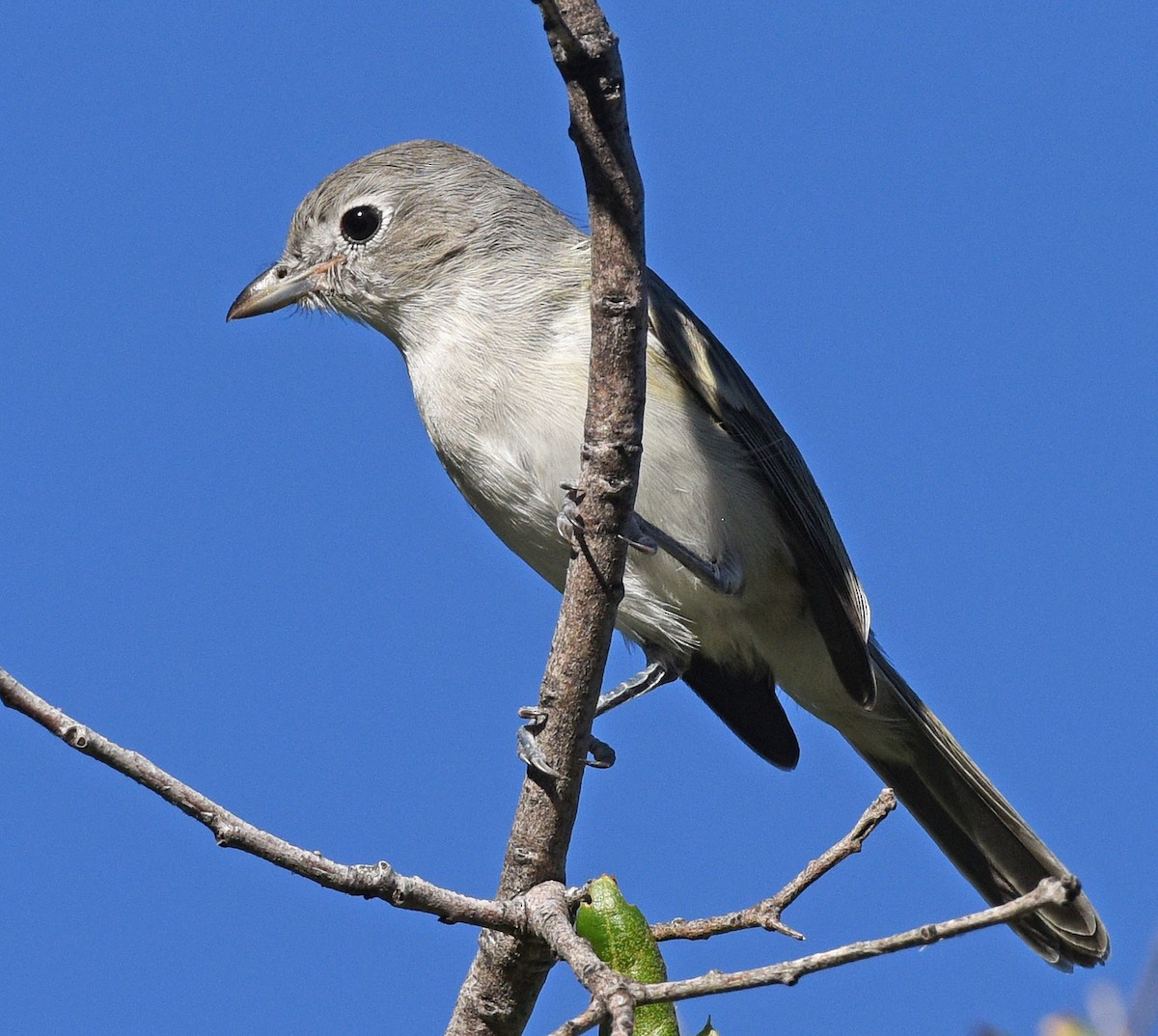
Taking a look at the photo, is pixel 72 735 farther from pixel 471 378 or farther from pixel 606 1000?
pixel 471 378

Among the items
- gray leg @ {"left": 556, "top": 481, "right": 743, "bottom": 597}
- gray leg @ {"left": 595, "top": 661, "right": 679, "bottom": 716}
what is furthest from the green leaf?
gray leg @ {"left": 595, "top": 661, "right": 679, "bottom": 716}

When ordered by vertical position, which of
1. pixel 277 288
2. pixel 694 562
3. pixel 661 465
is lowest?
pixel 694 562

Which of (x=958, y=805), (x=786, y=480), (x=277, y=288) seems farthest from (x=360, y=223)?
(x=958, y=805)

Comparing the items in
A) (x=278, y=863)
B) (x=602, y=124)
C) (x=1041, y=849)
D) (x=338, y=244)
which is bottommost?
(x=278, y=863)

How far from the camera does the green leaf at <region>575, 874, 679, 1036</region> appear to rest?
3.17 m

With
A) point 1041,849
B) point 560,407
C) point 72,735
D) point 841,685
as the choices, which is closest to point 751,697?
point 841,685

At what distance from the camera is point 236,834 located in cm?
308

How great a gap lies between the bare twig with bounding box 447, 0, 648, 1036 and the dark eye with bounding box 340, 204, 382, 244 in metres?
2.57

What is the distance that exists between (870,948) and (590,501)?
5.10 feet

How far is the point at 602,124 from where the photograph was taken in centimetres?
331

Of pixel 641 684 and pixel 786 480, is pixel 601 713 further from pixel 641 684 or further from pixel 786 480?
pixel 786 480

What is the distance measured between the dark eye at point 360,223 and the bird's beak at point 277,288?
0.12m

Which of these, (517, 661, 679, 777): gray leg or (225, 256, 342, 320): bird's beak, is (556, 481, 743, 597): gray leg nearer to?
(517, 661, 679, 777): gray leg

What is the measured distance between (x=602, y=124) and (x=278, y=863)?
1.83 m
